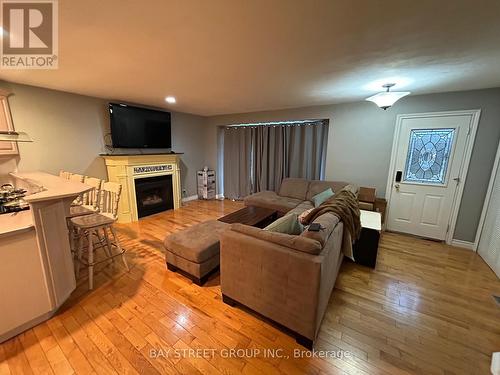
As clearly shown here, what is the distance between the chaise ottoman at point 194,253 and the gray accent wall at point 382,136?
9.90ft

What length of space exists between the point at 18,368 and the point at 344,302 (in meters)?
2.57

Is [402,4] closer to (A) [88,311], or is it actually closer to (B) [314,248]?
(B) [314,248]

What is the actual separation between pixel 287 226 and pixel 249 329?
3.03 feet

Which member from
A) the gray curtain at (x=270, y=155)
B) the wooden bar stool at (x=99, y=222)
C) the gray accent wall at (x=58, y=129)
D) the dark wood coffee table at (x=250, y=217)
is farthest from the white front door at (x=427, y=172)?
the gray accent wall at (x=58, y=129)

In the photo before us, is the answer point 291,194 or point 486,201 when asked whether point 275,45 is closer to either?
point 291,194

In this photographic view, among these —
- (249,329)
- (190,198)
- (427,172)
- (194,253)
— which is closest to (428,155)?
(427,172)

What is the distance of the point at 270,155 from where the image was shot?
4.97 m

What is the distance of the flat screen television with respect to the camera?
378cm

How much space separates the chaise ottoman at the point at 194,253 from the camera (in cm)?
214

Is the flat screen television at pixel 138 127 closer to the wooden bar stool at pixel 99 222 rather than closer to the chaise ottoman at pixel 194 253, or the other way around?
the wooden bar stool at pixel 99 222

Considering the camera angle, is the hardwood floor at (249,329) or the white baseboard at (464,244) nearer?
the hardwood floor at (249,329)

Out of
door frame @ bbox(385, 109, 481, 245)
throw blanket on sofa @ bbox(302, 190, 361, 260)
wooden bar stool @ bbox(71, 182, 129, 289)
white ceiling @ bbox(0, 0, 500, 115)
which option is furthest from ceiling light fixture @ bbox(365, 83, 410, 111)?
wooden bar stool @ bbox(71, 182, 129, 289)

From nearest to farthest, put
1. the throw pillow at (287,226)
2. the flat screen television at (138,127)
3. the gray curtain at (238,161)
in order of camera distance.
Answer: the throw pillow at (287,226)
the flat screen television at (138,127)
the gray curtain at (238,161)

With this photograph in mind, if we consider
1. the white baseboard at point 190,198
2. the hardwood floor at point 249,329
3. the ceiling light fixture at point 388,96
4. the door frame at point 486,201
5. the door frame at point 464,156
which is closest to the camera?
the hardwood floor at point 249,329
